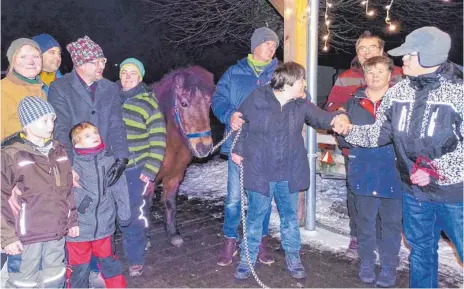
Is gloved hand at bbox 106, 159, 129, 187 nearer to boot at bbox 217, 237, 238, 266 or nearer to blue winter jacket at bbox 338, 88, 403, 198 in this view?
boot at bbox 217, 237, 238, 266

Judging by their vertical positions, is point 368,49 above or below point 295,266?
above

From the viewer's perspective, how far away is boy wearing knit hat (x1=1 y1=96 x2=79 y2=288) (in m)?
2.90

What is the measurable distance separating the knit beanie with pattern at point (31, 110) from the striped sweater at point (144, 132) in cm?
104

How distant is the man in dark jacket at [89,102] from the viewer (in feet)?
11.4

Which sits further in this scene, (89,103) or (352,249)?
(352,249)

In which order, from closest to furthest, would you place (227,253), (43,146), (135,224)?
(43,146) → (135,224) → (227,253)

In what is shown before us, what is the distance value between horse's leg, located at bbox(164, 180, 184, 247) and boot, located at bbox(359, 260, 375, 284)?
202 cm

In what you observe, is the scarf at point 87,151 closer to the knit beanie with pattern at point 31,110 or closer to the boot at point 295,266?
the knit beanie with pattern at point 31,110

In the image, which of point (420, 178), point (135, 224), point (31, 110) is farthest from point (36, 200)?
point (420, 178)

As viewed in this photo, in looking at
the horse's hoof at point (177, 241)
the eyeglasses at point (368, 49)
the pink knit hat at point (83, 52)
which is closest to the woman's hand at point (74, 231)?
the pink knit hat at point (83, 52)

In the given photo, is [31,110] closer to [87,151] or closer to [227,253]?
[87,151]

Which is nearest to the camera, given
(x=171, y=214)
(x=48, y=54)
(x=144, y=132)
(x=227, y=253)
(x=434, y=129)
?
(x=434, y=129)

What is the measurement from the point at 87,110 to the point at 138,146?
2.19ft

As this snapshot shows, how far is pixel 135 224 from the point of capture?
400cm
